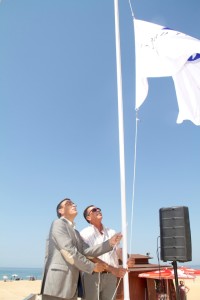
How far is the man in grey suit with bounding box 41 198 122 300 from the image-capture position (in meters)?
3.49

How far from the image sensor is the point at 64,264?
358 centimetres

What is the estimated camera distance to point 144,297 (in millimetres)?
8719

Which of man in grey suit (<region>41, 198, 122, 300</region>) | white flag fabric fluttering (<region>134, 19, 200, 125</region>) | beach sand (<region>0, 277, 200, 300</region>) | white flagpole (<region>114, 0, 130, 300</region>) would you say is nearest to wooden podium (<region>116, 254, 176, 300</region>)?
white flagpole (<region>114, 0, 130, 300</region>)

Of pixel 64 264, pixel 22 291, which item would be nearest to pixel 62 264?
pixel 64 264

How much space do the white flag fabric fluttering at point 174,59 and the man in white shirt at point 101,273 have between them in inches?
89.5

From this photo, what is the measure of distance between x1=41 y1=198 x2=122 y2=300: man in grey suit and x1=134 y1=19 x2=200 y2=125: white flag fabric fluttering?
3.00 meters

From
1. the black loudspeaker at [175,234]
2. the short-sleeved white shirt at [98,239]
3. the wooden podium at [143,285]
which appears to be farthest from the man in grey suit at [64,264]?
the wooden podium at [143,285]

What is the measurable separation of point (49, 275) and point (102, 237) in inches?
49.2

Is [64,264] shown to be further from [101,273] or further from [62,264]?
[101,273]

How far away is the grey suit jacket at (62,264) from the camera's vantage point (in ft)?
11.4

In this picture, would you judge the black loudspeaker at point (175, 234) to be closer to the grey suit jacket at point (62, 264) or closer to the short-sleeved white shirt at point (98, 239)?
the short-sleeved white shirt at point (98, 239)

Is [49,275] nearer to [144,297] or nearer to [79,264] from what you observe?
[79,264]

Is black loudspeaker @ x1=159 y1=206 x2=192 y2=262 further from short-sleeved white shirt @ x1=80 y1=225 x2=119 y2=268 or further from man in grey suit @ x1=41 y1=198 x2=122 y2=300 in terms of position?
man in grey suit @ x1=41 y1=198 x2=122 y2=300

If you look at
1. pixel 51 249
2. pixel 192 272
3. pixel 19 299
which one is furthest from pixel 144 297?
pixel 19 299
